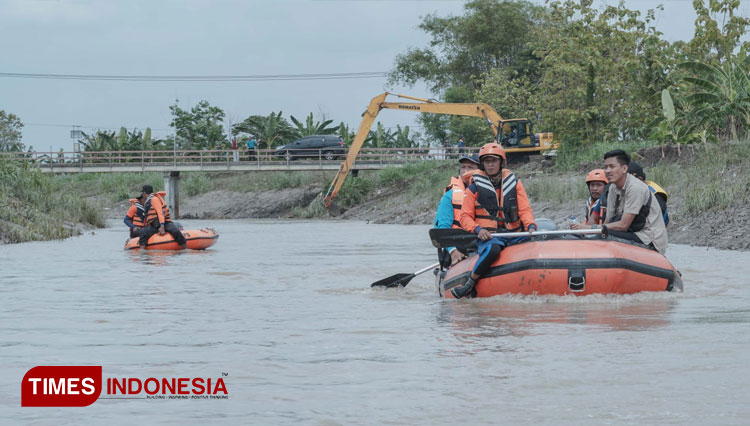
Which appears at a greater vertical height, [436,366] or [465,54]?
[465,54]

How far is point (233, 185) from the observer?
56.8 meters

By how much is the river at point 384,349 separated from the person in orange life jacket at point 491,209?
1.60 ft

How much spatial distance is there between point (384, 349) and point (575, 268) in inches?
127

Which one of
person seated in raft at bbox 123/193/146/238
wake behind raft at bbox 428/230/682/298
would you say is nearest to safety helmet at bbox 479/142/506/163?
wake behind raft at bbox 428/230/682/298

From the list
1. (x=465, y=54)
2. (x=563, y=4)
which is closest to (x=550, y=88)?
(x=563, y=4)

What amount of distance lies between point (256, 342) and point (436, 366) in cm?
188

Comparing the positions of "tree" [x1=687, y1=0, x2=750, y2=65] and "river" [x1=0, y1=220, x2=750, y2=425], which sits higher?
"tree" [x1=687, y1=0, x2=750, y2=65]

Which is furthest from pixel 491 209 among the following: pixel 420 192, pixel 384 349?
pixel 420 192

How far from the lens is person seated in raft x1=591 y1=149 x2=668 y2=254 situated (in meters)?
10.4

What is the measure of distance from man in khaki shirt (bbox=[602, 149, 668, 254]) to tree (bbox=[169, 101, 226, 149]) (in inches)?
2208

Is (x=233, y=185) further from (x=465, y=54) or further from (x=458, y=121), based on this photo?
(x=465, y=54)

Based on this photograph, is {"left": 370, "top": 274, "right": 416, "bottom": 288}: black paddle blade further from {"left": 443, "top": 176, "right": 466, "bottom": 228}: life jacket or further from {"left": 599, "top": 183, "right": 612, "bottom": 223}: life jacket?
{"left": 599, "top": 183, "right": 612, "bottom": 223}: life jacket

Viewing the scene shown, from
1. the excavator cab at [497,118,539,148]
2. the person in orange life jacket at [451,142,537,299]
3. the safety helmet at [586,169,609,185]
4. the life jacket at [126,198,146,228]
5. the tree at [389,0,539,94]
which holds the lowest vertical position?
the life jacket at [126,198,146,228]

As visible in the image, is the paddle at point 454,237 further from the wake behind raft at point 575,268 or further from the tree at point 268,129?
the tree at point 268,129
